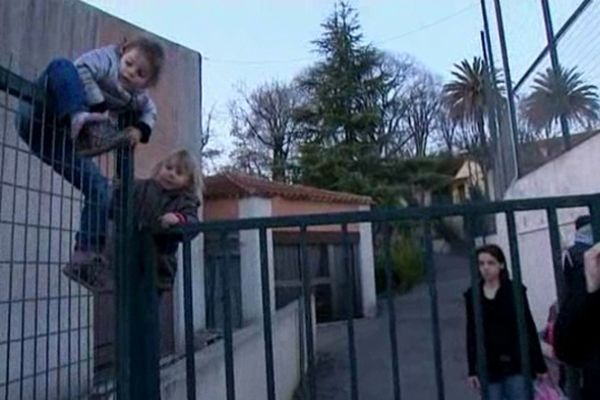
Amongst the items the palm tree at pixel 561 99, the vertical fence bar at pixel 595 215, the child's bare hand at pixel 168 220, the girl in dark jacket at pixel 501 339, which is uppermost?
the palm tree at pixel 561 99

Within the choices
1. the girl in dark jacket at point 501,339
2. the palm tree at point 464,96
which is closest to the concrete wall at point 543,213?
the girl in dark jacket at point 501,339

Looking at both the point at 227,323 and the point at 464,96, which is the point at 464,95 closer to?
the point at 464,96

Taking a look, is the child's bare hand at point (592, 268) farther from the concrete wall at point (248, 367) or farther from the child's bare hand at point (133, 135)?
the concrete wall at point (248, 367)

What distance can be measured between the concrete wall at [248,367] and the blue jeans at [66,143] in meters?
1.67

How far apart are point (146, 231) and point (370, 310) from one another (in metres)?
12.5

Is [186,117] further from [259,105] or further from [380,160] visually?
[259,105]

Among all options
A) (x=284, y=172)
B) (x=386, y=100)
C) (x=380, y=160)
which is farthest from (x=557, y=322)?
(x=386, y=100)

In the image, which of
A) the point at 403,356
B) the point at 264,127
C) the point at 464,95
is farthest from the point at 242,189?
the point at 464,95

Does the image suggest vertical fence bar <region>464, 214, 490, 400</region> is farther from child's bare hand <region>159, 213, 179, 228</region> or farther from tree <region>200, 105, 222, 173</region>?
tree <region>200, 105, 222, 173</region>

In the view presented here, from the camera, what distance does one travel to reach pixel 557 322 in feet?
5.41

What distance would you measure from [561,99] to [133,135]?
16.8 ft

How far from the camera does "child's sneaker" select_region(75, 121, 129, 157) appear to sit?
1.76m

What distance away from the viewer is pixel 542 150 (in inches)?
290

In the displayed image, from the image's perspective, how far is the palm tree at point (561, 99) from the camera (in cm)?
554
